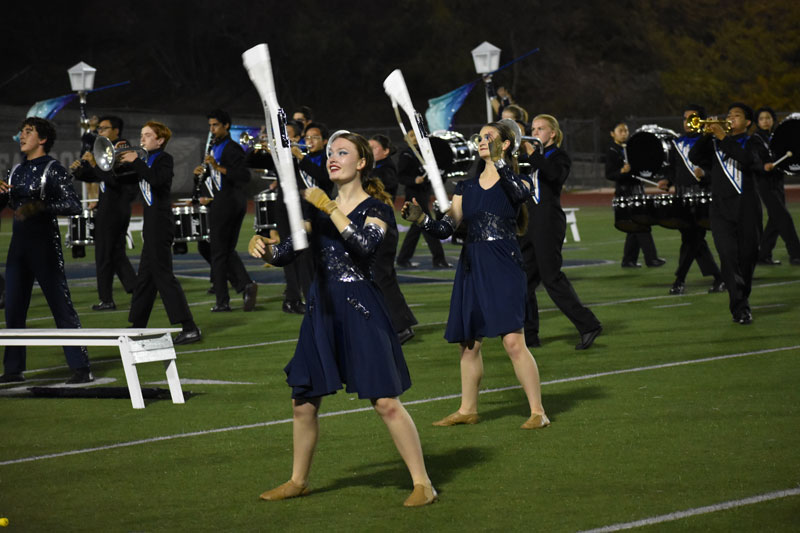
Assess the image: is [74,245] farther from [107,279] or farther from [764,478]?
[764,478]

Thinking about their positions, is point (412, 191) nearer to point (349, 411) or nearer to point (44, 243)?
point (44, 243)

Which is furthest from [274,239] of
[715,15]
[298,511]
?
[715,15]

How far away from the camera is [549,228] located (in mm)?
10883

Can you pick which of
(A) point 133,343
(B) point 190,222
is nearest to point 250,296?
(B) point 190,222

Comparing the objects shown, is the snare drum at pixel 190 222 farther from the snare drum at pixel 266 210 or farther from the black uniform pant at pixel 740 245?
the black uniform pant at pixel 740 245

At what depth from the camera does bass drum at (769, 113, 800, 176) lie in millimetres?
15570

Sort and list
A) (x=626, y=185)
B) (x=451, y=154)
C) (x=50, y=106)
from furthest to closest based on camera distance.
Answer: (x=50, y=106) < (x=626, y=185) < (x=451, y=154)

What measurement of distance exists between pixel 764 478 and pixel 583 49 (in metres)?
62.1

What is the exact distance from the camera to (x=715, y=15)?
60.4m

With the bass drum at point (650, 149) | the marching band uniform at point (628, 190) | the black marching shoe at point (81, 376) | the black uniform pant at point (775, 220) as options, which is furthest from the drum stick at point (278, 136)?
the black uniform pant at point (775, 220)

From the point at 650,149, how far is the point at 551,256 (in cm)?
633

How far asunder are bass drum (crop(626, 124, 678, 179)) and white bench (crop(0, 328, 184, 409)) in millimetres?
8924

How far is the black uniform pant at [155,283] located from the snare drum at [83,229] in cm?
502

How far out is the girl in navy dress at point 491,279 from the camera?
802cm
